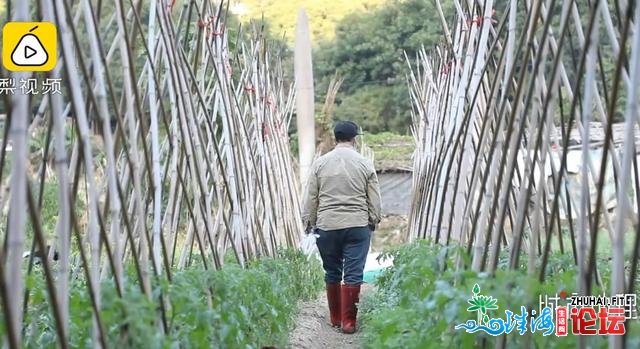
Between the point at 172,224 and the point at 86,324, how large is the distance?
1156 mm

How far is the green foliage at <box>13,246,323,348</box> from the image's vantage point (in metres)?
1.64

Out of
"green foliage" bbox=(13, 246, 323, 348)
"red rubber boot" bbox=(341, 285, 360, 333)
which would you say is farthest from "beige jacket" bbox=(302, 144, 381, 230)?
"green foliage" bbox=(13, 246, 323, 348)

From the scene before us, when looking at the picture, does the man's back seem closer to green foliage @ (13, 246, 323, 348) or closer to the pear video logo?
green foliage @ (13, 246, 323, 348)

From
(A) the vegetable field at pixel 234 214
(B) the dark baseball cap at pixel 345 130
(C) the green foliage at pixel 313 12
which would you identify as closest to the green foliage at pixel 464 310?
(A) the vegetable field at pixel 234 214

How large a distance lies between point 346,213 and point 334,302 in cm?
49

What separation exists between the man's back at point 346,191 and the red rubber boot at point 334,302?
32cm

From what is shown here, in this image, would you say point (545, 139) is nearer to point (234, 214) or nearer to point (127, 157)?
point (127, 157)

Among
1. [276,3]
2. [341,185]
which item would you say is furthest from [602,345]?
[276,3]

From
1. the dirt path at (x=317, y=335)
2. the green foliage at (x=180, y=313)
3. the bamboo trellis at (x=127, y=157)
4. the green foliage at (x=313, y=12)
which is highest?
the green foliage at (x=313, y=12)

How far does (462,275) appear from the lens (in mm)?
1759

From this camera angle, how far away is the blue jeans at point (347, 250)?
3.70 m

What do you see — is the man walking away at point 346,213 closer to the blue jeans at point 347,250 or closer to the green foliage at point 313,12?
the blue jeans at point 347,250

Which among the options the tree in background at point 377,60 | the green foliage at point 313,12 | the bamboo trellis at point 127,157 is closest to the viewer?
the bamboo trellis at point 127,157

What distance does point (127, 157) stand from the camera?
1.83m
